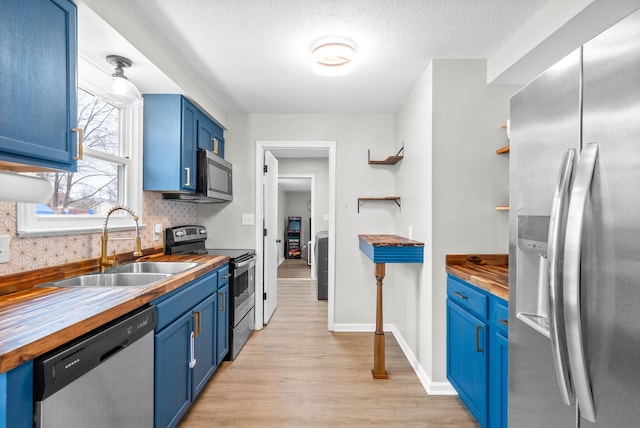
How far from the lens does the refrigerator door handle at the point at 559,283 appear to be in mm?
799

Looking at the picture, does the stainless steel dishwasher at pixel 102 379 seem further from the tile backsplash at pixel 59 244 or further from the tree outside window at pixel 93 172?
the tree outside window at pixel 93 172

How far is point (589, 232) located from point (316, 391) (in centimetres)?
196

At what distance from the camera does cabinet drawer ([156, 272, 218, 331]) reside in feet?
4.99

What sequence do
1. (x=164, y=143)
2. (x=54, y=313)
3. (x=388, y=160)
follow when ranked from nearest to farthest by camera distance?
(x=54, y=313), (x=164, y=143), (x=388, y=160)

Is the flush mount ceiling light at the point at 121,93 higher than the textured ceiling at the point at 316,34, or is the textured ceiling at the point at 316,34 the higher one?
the textured ceiling at the point at 316,34

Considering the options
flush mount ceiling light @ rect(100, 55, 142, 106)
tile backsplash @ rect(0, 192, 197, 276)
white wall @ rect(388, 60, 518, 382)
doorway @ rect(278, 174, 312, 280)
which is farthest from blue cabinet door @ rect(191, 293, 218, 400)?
doorway @ rect(278, 174, 312, 280)

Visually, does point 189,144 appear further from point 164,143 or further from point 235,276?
point 235,276

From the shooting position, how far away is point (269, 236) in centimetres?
347

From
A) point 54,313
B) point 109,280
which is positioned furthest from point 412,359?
point 54,313

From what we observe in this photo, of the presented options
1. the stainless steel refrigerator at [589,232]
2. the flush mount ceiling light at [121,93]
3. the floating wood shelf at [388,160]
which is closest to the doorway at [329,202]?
the floating wood shelf at [388,160]

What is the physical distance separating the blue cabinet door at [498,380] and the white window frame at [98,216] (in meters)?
2.33

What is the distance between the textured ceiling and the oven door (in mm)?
1597

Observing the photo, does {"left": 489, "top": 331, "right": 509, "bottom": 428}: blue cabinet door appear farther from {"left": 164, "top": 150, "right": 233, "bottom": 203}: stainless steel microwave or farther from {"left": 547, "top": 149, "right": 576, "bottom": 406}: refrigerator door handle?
{"left": 164, "top": 150, "right": 233, "bottom": 203}: stainless steel microwave

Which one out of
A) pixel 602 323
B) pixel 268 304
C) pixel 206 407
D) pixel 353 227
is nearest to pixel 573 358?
pixel 602 323
